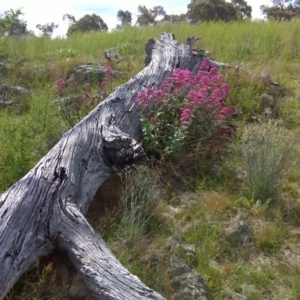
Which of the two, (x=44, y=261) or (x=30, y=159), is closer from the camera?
(x=44, y=261)

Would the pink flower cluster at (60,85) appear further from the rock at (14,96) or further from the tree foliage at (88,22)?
the tree foliage at (88,22)

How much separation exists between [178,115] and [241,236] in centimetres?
161

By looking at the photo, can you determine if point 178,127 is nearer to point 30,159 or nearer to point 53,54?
point 30,159

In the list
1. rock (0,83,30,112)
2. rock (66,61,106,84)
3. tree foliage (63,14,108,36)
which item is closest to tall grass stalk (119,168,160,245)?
rock (0,83,30,112)

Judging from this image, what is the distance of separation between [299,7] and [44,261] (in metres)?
21.0

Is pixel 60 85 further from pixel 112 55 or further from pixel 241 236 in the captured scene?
pixel 112 55

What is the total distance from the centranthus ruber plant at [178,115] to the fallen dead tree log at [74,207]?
235 mm

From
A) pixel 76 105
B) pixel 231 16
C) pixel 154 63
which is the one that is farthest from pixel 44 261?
pixel 231 16

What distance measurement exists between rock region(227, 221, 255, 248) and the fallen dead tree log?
98 cm

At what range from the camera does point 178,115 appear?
200 inches

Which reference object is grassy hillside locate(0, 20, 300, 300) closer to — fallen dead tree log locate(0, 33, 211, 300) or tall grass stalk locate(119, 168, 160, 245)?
tall grass stalk locate(119, 168, 160, 245)

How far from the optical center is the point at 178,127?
16.1ft

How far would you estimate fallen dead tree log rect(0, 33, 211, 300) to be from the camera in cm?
296

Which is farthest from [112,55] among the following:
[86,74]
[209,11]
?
[209,11]
